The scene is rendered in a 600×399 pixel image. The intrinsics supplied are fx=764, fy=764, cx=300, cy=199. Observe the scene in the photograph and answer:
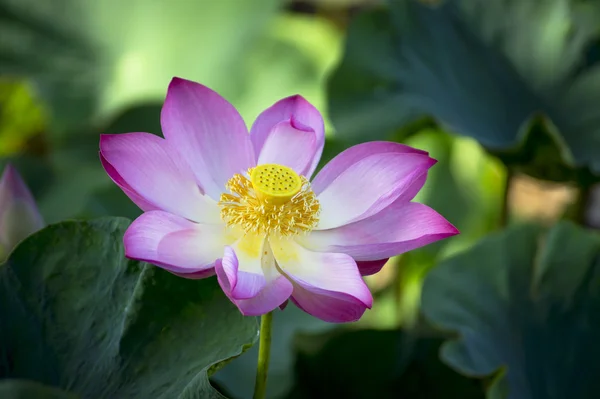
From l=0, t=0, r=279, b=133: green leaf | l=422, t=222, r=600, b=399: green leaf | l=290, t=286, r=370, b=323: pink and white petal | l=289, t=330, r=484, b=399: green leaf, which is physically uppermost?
l=290, t=286, r=370, b=323: pink and white petal

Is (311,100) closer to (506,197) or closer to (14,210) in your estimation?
(506,197)

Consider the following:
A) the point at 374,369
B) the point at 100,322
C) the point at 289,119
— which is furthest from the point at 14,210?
the point at 374,369

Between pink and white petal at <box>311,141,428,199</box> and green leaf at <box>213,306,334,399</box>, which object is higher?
pink and white petal at <box>311,141,428,199</box>

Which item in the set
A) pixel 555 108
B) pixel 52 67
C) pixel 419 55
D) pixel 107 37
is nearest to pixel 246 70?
pixel 107 37

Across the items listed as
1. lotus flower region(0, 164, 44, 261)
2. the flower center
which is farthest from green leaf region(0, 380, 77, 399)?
lotus flower region(0, 164, 44, 261)

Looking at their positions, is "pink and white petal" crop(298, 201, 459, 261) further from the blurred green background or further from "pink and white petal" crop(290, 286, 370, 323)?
the blurred green background

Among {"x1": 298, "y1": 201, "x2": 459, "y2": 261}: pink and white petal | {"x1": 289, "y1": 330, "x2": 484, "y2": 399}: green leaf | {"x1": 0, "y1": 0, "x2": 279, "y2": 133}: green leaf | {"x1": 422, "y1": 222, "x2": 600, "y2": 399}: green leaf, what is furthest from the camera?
{"x1": 0, "y1": 0, "x2": 279, "y2": 133}: green leaf

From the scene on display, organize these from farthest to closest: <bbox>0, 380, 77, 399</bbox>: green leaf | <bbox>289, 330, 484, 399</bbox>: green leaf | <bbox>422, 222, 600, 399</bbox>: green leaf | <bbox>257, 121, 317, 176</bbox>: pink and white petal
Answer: <bbox>289, 330, 484, 399</bbox>: green leaf → <bbox>422, 222, 600, 399</bbox>: green leaf → <bbox>257, 121, 317, 176</bbox>: pink and white petal → <bbox>0, 380, 77, 399</bbox>: green leaf
